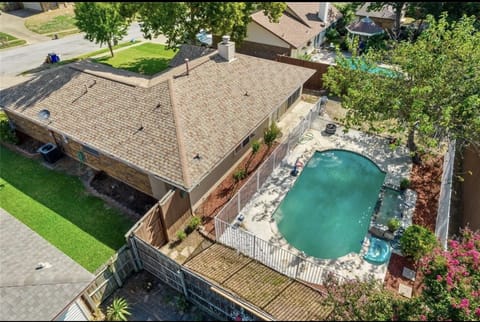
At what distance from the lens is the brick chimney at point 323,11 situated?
127 feet

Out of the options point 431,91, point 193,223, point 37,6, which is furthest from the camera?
point 37,6

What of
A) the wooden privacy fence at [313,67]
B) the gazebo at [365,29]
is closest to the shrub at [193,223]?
the wooden privacy fence at [313,67]

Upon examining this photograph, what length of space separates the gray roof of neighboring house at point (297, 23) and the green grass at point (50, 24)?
19132mm

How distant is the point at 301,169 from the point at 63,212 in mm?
14066

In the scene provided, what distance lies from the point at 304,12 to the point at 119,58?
24646 mm

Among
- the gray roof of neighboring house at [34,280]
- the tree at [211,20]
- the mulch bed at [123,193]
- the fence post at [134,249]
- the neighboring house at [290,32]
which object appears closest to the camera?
the gray roof of neighboring house at [34,280]

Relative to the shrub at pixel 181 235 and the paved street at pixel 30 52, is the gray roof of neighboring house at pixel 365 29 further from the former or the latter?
the shrub at pixel 181 235

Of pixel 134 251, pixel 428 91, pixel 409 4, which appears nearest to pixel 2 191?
pixel 134 251

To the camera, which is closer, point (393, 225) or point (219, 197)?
point (393, 225)

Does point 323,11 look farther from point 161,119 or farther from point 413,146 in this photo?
point 161,119

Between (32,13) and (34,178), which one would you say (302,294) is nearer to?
(34,178)

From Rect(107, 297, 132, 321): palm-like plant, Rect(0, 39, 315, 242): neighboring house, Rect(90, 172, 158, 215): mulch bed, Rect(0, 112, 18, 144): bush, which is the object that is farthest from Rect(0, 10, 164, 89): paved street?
Rect(107, 297, 132, 321): palm-like plant

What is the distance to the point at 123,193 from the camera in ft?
54.5

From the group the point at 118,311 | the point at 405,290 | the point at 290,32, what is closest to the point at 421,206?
the point at 405,290
